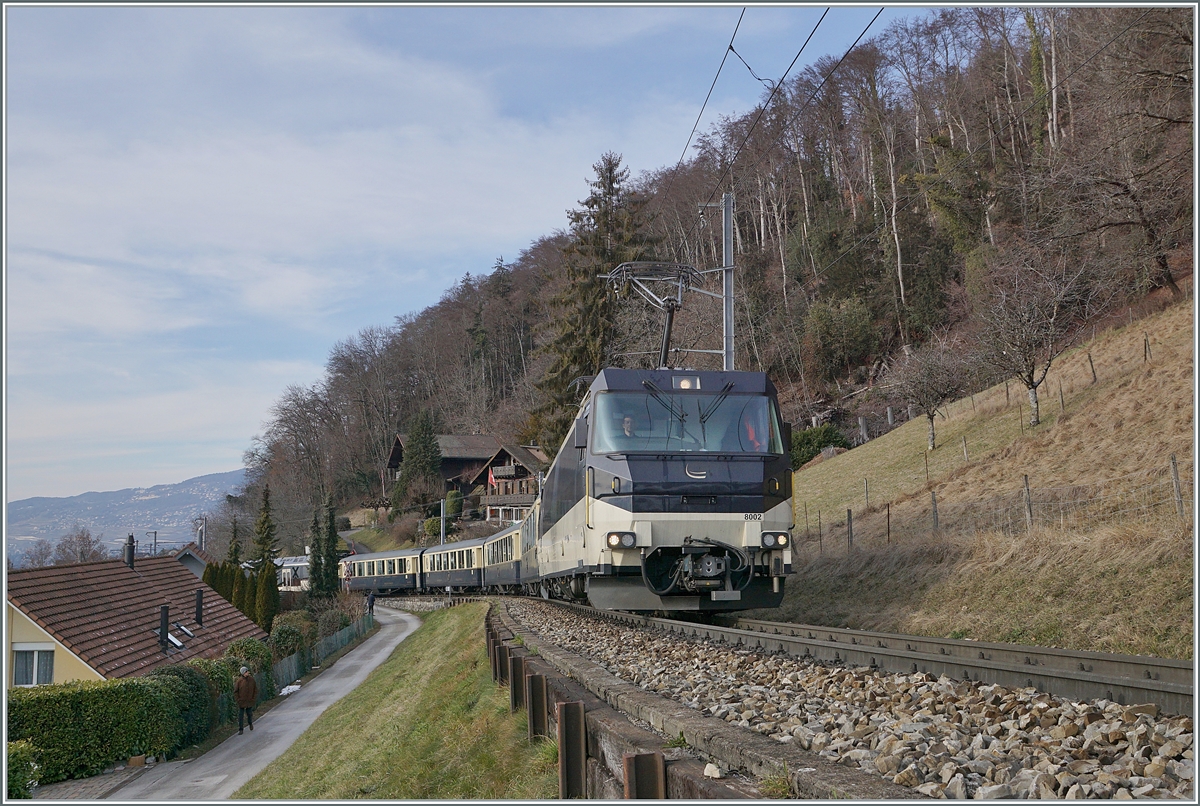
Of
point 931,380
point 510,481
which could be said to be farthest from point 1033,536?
point 510,481

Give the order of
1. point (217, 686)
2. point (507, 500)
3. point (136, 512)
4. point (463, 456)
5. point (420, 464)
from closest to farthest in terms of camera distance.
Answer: point (217, 686), point (507, 500), point (420, 464), point (463, 456), point (136, 512)

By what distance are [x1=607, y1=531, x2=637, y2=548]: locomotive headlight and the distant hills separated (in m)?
38.1

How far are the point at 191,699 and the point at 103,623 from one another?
4.70 metres

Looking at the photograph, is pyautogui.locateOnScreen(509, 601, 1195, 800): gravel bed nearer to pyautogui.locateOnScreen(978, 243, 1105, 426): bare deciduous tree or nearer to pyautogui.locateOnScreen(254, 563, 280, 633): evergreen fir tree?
pyautogui.locateOnScreen(978, 243, 1105, 426): bare deciduous tree

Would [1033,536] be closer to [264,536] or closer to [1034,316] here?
[1034,316]

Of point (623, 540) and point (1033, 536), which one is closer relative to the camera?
point (623, 540)

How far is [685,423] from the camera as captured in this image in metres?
11.6

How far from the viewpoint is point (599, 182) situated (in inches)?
1806

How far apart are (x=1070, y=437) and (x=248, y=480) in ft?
294

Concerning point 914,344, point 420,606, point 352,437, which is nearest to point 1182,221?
point 914,344

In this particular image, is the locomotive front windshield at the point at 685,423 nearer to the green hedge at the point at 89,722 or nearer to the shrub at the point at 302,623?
the green hedge at the point at 89,722

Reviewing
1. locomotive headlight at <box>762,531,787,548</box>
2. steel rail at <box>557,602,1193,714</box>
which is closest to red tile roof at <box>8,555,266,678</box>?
locomotive headlight at <box>762,531,787,548</box>

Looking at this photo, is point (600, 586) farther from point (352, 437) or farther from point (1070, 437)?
point (352, 437)

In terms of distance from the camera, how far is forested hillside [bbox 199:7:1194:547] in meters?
24.4
